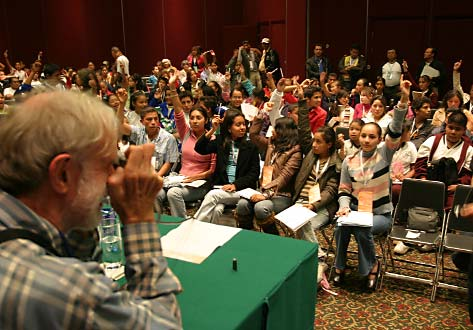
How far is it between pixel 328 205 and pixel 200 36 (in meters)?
12.1

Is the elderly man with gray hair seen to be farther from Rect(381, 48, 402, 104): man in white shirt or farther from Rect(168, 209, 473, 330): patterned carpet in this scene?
Rect(381, 48, 402, 104): man in white shirt

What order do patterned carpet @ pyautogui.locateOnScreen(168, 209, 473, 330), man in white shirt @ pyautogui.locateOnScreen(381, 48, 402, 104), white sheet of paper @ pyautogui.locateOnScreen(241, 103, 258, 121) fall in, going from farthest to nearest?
man in white shirt @ pyautogui.locateOnScreen(381, 48, 402, 104)
white sheet of paper @ pyautogui.locateOnScreen(241, 103, 258, 121)
patterned carpet @ pyautogui.locateOnScreen(168, 209, 473, 330)

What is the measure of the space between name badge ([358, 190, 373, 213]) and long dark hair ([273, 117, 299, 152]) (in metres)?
0.91

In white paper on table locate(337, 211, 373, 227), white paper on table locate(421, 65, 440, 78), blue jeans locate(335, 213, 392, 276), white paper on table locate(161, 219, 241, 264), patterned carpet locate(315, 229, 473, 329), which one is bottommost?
patterned carpet locate(315, 229, 473, 329)

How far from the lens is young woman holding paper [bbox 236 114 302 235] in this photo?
167 inches

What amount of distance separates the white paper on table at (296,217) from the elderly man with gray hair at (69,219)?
257 centimetres

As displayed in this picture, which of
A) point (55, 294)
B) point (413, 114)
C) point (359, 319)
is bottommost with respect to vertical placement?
point (359, 319)

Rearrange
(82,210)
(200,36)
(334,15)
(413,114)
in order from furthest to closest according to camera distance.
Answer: (200,36) → (334,15) → (413,114) → (82,210)

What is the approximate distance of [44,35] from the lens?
16375mm

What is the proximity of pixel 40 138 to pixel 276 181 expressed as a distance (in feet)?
11.4

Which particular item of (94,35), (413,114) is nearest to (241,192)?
(413,114)

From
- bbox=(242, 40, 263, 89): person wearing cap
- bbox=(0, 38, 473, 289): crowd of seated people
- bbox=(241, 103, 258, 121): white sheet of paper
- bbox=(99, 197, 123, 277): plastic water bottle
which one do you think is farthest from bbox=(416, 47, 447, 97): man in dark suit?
bbox=(99, 197, 123, 277): plastic water bottle

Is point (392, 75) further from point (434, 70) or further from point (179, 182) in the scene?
point (179, 182)

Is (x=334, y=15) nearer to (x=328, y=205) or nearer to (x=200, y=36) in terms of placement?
(x=200, y=36)
